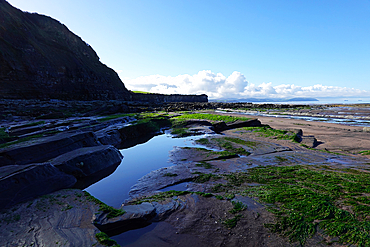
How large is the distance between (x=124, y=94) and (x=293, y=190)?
77.6 meters

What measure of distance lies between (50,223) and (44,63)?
56.2 m

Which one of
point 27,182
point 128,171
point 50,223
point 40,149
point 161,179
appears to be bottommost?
point 128,171

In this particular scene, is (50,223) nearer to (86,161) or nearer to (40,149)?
(86,161)

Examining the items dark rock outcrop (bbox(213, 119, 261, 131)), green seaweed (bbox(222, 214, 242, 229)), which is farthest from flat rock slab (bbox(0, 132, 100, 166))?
dark rock outcrop (bbox(213, 119, 261, 131))

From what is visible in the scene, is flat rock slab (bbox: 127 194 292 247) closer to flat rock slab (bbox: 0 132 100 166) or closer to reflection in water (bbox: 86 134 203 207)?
reflection in water (bbox: 86 134 203 207)

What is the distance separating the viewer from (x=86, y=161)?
323 inches

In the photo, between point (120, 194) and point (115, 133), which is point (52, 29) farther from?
point (120, 194)

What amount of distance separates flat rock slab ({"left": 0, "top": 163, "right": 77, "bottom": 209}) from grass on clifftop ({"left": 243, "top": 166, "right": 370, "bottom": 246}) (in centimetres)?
675

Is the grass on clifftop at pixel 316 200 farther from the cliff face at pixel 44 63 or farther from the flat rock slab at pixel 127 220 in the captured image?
the cliff face at pixel 44 63

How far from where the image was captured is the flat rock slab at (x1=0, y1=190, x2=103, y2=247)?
11.3 feet

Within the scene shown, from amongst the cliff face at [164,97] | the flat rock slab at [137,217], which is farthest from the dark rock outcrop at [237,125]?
the cliff face at [164,97]

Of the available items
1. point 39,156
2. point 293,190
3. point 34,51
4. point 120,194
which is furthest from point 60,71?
point 293,190

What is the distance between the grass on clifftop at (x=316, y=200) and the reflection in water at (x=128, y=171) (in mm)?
4704

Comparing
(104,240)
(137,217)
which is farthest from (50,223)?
(137,217)
